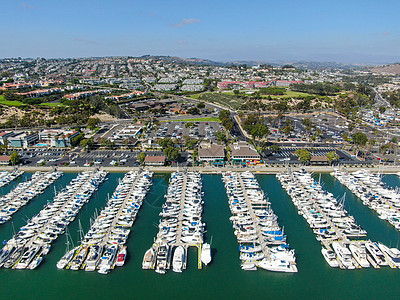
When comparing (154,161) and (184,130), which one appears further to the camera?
(184,130)

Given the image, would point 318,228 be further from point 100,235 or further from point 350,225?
point 100,235

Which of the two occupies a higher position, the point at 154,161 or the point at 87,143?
the point at 87,143

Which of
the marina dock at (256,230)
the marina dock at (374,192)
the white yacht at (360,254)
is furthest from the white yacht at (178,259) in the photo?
the marina dock at (374,192)

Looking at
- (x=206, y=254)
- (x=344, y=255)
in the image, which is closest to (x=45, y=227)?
(x=206, y=254)

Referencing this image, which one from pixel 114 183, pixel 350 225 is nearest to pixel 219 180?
pixel 114 183

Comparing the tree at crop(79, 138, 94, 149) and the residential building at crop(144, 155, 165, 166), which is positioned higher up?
the tree at crop(79, 138, 94, 149)

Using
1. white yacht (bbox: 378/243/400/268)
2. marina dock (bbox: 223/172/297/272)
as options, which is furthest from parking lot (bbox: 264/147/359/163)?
white yacht (bbox: 378/243/400/268)

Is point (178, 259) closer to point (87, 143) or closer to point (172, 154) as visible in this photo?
point (172, 154)

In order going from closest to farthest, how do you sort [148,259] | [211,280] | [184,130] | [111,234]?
1. [211,280]
2. [148,259]
3. [111,234]
4. [184,130]

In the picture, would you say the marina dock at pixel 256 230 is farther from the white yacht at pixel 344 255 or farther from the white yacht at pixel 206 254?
the white yacht at pixel 344 255

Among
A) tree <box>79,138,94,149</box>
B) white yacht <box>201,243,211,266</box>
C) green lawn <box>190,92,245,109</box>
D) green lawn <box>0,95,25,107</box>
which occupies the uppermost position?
green lawn <box>0,95,25,107</box>

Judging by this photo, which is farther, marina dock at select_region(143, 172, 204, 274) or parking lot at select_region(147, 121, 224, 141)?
parking lot at select_region(147, 121, 224, 141)

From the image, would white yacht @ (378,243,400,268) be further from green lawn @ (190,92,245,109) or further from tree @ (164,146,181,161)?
green lawn @ (190,92,245,109)

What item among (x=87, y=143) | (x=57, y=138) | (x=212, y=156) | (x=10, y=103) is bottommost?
(x=212, y=156)
